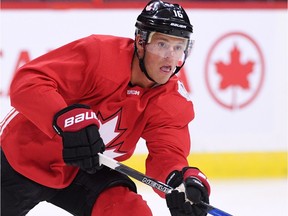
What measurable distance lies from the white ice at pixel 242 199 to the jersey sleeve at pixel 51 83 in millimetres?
1296

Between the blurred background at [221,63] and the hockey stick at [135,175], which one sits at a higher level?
the hockey stick at [135,175]

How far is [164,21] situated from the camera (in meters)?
2.79

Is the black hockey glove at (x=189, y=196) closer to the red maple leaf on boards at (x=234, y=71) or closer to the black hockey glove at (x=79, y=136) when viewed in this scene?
the black hockey glove at (x=79, y=136)

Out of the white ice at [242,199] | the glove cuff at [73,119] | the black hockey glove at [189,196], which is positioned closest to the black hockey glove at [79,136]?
the glove cuff at [73,119]

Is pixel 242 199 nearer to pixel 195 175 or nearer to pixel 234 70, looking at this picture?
pixel 234 70

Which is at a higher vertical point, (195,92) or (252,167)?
(195,92)

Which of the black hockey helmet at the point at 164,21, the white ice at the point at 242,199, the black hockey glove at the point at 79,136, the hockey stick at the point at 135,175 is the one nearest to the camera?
the black hockey glove at the point at 79,136

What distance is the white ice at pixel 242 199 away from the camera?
13.2 ft

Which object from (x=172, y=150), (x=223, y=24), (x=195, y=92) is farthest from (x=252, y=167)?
(x=172, y=150)

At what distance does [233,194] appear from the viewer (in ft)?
14.8

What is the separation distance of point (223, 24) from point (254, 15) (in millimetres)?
237

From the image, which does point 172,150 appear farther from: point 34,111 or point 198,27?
point 198,27

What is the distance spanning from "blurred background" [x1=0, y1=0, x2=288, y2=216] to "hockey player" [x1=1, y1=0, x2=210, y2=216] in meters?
2.06

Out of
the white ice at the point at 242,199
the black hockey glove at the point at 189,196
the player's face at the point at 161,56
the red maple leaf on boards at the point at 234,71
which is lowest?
the white ice at the point at 242,199
